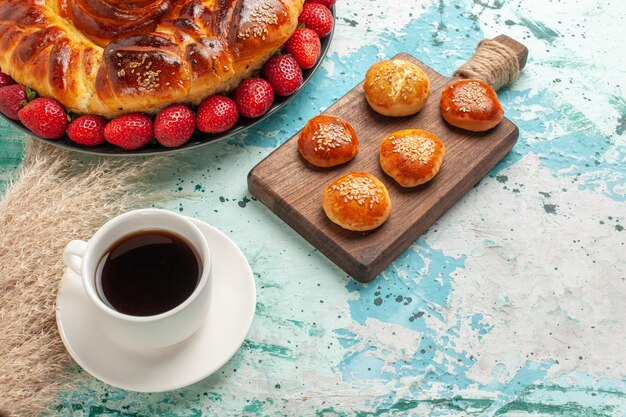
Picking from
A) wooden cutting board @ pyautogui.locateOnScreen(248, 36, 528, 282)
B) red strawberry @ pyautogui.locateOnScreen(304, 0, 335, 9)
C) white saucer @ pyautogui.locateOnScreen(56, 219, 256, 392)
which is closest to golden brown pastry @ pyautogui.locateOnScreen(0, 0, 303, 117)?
red strawberry @ pyautogui.locateOnScreen(304, 0, 335, 9)

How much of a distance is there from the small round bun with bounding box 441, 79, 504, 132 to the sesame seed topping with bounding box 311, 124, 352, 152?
31 cm

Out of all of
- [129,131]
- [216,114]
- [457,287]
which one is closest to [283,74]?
[216,114]

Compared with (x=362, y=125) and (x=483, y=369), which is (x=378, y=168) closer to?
(x=362, y=125)

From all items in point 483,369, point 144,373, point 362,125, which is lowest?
point 483,369

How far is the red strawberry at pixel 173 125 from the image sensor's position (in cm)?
188

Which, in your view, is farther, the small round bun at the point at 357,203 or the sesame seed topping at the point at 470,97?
the sesame seed topping at the point at 470,97

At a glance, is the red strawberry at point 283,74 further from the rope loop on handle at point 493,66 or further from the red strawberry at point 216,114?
the rope loop on handle at point 493,66

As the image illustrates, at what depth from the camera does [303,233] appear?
1905 millimetres

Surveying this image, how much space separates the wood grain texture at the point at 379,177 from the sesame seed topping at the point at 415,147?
0.25ft

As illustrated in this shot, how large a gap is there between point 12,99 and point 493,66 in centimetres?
134

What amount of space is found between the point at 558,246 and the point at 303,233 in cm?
67

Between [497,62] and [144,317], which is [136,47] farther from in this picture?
[497,62]

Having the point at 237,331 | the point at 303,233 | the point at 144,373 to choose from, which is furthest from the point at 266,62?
the point at 144,373

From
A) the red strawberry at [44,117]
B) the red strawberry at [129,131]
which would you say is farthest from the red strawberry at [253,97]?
the red strawberry at [44,117]
